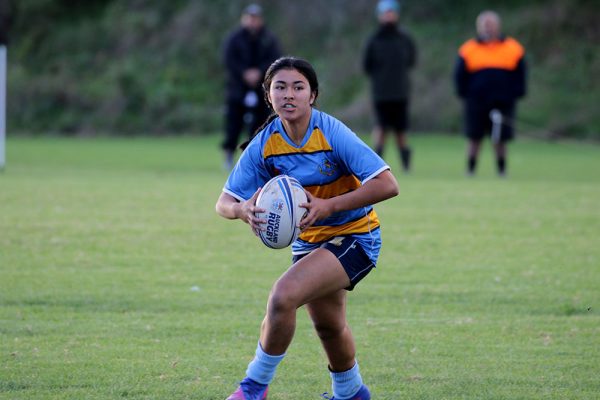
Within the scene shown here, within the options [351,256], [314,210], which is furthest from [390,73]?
[314,210]

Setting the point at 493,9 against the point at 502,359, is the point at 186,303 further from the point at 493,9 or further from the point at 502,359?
the point at 493,9

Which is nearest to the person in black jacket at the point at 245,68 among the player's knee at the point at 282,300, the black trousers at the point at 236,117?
the black trousers at the point at 236,117

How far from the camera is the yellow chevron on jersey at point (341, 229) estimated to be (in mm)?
4961

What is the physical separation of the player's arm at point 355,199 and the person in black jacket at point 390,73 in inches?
478

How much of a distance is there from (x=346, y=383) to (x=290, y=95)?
1.32m

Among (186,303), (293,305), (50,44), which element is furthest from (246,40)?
(50,44)

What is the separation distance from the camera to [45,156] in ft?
67.3

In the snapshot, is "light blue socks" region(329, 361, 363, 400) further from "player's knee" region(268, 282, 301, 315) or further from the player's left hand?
the player's left hand

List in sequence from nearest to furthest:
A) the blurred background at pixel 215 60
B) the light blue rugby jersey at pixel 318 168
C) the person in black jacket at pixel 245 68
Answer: the light blue rugby jersey at pixel 318 168, the person in black jacket at pixel 245 68, the blurred background at pixel 215 60

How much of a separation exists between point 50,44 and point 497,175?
834 inches

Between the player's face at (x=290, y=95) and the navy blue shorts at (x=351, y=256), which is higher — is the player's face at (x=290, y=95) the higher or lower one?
the higher one

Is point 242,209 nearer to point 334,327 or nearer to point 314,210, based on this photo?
point 314,210

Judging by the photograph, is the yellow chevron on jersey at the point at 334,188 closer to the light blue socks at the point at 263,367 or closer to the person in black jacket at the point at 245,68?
the light blue socks at the point at 263,367

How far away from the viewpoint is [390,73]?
676 inches
